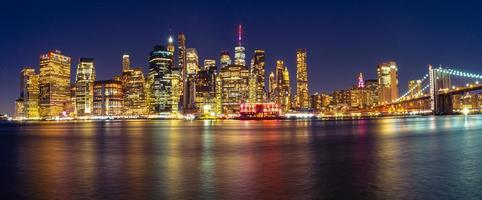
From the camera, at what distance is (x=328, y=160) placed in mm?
25141

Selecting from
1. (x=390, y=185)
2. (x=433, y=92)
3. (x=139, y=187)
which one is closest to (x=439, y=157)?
(x=390, y=185)

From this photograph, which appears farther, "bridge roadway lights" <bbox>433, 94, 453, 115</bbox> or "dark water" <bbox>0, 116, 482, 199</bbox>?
"bridge roadway lights" <bbox>433, 94, 453, 115</bbox>

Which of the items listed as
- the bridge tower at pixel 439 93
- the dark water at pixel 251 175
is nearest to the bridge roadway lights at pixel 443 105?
the bridge tower at pixel 439 93

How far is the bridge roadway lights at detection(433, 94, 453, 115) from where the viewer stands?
12794 cm

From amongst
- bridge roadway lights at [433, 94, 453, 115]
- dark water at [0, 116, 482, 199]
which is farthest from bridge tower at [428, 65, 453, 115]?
dark water at [0, 116, 482, 199]

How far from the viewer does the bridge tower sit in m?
128

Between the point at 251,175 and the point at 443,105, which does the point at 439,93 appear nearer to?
the point at 443,105

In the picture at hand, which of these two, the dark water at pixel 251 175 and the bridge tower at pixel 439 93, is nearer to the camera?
the dark water at pixel 251 175

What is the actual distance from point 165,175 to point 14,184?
534 cm

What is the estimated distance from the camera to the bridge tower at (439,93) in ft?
419

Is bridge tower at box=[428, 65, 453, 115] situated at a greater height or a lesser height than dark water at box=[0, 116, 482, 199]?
greater

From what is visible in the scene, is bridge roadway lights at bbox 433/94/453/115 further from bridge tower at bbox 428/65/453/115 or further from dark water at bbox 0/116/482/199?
dark water at bbox 0/116/482/199

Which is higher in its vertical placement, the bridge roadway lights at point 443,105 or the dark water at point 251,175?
the bridge roadway lights at point 443,105

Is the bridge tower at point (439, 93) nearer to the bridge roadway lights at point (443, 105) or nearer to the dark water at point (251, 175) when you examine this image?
the bridge roadway lights at point (443, 105)
